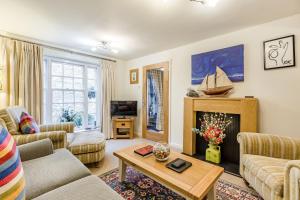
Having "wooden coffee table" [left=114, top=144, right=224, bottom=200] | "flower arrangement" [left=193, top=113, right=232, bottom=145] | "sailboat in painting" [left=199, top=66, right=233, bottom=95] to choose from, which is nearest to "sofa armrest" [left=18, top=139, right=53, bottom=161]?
"wooden coffee table" [left=114, top=144, right=224, bottom=200]

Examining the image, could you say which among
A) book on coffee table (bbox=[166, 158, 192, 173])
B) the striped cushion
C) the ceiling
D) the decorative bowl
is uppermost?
the ceiling

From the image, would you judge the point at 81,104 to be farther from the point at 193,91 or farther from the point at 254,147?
the point at 254,147

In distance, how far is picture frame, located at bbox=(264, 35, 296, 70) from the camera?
2051mm

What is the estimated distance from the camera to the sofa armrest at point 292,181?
111 cm

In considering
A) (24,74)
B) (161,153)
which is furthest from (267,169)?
(24,74)

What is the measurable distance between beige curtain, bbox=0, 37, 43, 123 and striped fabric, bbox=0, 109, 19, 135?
95cm

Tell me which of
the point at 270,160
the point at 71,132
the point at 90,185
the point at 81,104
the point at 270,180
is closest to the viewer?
the point at 90,185

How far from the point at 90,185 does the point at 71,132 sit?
194 cm

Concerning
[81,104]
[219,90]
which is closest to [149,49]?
[219,90]

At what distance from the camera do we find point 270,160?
163 cm

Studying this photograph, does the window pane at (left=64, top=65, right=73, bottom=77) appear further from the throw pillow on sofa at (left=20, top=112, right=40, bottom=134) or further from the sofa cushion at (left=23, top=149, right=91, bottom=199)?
the sofa cushion at (left=23, top=149, right=91, bottom=199)

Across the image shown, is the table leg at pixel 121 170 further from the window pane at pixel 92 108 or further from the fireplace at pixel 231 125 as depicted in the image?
the window pane at pixel 92 108

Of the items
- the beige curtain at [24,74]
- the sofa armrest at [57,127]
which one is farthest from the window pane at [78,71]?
the sofa armrest at [57,127]

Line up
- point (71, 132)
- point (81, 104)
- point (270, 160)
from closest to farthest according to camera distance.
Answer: point (270, 160), point (71, 132), point (81, 104)
